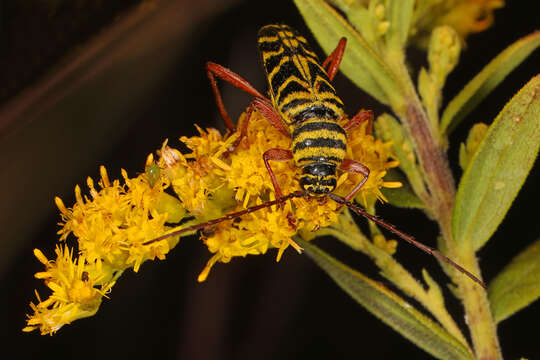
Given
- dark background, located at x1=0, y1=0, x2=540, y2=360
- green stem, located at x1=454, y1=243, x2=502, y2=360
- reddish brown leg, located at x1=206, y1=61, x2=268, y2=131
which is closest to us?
green stem, located at x1=454, y1=243, x2=502, y2=360

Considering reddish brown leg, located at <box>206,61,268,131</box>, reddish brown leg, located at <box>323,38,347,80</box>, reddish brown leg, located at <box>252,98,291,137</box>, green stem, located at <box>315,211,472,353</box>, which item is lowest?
green stem, located at <box>315,211,472,353</box>

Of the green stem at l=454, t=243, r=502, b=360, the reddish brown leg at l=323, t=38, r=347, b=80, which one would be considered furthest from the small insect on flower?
the green stem at l=454, t=243, r=502, b=360

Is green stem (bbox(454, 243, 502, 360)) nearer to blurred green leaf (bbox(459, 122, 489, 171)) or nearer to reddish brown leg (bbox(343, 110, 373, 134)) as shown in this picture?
blurred green leaf (bbox(459, 122, 489, 171))

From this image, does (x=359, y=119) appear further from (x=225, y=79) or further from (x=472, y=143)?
(x=225, y=79)

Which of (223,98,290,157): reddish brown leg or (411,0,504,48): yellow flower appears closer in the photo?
(223,98,290,157): reddish brown leg

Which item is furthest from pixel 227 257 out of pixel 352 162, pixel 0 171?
pixel 0 171

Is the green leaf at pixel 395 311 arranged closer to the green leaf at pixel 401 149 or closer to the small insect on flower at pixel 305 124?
the small insect on flower at pixel 305 124

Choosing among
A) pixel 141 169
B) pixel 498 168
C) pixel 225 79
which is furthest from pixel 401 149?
pixel 141 169

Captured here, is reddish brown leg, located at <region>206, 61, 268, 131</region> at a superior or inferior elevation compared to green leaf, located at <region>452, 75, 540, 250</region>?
superior
